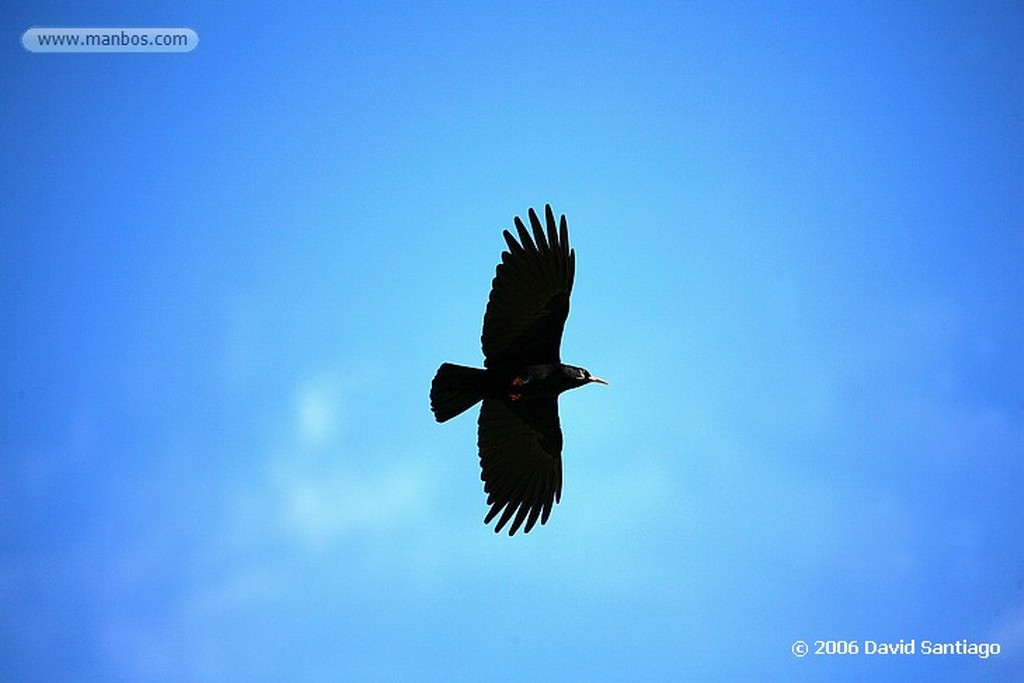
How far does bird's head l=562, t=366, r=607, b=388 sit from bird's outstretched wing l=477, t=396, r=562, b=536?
27 cm

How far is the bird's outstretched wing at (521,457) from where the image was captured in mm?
9188

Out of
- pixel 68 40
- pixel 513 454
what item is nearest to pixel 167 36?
pixel 68 40

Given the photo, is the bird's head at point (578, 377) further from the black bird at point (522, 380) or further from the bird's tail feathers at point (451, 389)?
the bird's tail feathers at point (451, 389)

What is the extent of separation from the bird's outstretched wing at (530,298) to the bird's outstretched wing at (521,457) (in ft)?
1.72

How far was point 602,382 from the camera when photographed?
29.6 ft

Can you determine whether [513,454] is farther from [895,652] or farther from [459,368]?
[895,652]

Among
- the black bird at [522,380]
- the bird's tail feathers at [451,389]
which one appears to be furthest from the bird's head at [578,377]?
the bird's tail feathers at [451,389]

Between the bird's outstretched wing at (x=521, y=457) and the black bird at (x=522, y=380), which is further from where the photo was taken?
the bird's outstretched wing at (x=521, y=457)

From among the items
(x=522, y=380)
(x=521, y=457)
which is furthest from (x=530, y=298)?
(x=521, y=457)

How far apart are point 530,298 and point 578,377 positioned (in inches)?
39.3

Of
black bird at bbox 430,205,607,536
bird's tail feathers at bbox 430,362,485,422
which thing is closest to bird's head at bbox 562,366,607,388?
black bird at bbox 430,205,607,536

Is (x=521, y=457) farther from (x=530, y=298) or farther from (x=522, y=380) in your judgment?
(x=530, y=298)

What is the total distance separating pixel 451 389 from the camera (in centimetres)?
850

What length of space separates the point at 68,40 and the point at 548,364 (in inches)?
236
